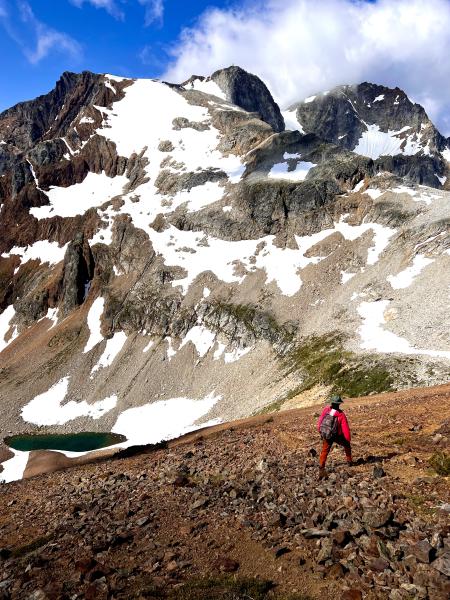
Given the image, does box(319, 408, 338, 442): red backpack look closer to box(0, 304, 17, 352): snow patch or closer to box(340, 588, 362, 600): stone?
box(340, 588, 362, 600): stone

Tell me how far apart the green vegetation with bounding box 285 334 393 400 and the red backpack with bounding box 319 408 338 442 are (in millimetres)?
31189

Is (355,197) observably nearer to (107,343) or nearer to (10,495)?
(107,343)

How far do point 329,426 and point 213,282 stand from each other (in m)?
88.5

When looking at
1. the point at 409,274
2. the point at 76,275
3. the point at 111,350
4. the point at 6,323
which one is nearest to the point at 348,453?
the point at 409,274

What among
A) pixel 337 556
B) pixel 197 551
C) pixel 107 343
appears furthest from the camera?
pixel 107 343

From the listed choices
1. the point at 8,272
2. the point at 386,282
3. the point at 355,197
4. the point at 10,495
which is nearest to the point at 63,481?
the point at 10,495

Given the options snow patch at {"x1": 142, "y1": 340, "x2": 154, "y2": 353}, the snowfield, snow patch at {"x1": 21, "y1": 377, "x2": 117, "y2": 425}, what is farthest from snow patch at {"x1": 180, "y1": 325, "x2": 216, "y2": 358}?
the snowfield

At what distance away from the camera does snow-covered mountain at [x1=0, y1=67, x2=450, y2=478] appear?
68250 millimetres

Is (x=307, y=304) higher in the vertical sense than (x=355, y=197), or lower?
lower

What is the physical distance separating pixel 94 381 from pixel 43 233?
80.5 metres

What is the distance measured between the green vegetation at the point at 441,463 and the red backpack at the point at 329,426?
3.14 meters

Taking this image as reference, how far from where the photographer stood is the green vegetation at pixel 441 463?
13.0 meters

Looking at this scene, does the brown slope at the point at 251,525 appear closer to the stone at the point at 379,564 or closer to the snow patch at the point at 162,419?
the stone at the point at 379,564

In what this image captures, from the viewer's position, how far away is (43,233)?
153m
